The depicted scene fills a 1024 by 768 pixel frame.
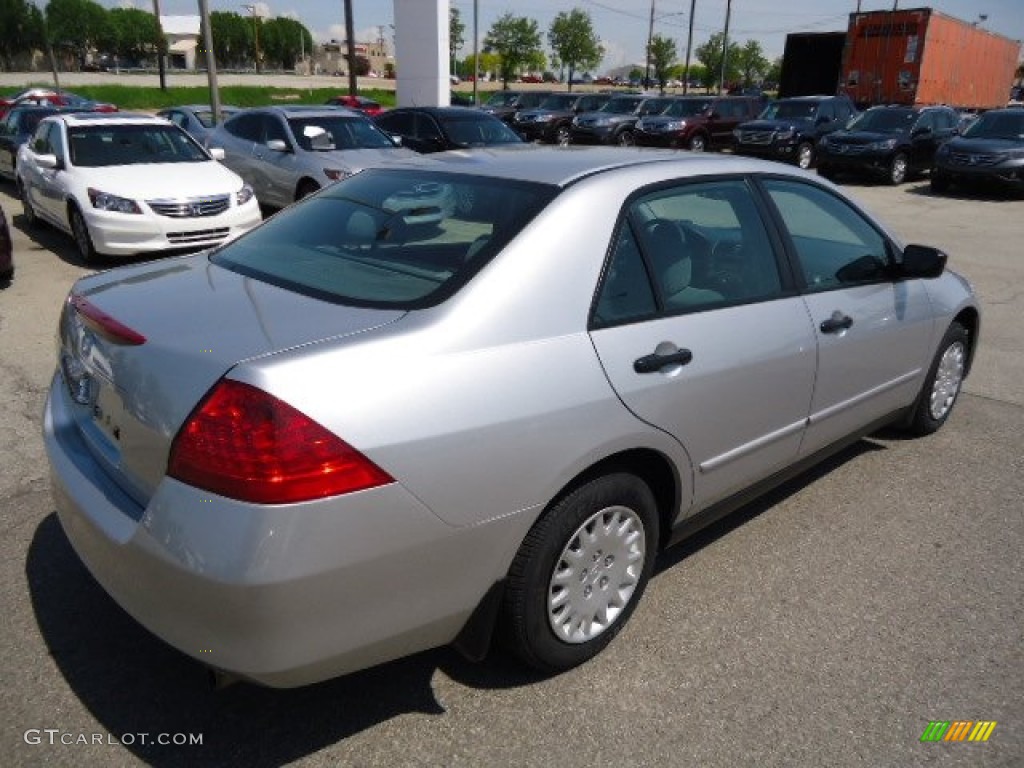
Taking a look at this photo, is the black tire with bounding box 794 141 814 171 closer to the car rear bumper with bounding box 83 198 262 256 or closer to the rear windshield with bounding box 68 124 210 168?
the rear windshield with bounding box 68 124 210 168

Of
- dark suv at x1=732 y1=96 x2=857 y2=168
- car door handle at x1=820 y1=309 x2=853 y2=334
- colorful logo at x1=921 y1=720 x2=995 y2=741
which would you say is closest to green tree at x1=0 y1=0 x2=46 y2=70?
dark suv at x1=732 y1=96 x2=857 y2=168

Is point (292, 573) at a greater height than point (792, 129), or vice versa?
point (792, 129)

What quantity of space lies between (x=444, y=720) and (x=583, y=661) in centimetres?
50

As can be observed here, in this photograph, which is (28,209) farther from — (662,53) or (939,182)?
(662,53)

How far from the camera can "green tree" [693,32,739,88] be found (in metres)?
80.5

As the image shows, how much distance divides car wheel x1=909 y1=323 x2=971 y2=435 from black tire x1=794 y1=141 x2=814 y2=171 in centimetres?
1654

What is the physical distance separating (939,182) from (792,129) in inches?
151

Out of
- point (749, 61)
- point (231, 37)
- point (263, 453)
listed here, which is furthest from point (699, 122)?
point (231, 37)

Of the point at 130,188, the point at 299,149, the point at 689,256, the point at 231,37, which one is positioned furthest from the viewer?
the point at 231,37

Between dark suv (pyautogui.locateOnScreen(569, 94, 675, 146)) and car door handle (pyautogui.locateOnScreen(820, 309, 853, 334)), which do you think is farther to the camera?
dark suv (pyautogui.locateOnScreen(569, 94, 675, 146))

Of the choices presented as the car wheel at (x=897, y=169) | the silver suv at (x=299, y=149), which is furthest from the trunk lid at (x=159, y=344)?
the car wheel at (x=897, y=169)

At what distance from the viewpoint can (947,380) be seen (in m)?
4.54

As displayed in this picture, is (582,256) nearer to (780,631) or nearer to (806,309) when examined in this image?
(806,309)

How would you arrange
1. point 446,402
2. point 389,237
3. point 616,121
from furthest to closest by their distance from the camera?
point 616,121
point 389,237
point 446,402
